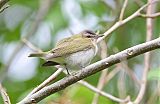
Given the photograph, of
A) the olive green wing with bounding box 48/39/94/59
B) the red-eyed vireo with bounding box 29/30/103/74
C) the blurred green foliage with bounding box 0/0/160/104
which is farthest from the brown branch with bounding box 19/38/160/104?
the blurred green foliage with bounding box 0/0/160/104

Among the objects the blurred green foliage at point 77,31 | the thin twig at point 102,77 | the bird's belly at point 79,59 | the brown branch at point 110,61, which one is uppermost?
the blurred green foliage at point 77,31

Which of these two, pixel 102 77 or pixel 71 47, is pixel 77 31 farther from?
pixel 71 47

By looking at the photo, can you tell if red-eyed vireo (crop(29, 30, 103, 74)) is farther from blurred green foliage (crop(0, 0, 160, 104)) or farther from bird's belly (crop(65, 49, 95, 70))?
blurred green foliage (crop(0, 0, 160, 104))

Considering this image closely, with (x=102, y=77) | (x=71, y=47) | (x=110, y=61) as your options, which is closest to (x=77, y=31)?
(x=102, y=77)

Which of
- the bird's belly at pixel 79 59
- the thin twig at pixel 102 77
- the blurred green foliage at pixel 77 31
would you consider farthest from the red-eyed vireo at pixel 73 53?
the blurred green foliage at pixel 77 31

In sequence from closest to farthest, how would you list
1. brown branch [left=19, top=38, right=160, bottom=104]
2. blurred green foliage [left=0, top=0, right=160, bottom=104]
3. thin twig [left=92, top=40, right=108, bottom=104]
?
1. brown branch [left=19, top=38, right=160, bottom=104]
2. thin twig [left=92, top=40, right=108, bottom=104]
3. blurred green foliage [left=0, top=0, right=160, bottom=104]

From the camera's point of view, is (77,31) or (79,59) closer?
(79,59)

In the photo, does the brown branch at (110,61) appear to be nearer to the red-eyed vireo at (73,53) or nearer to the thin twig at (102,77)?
the red-eyed vireo at (73,53)

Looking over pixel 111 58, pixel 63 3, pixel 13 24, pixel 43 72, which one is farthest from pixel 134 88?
pixel 111 58
